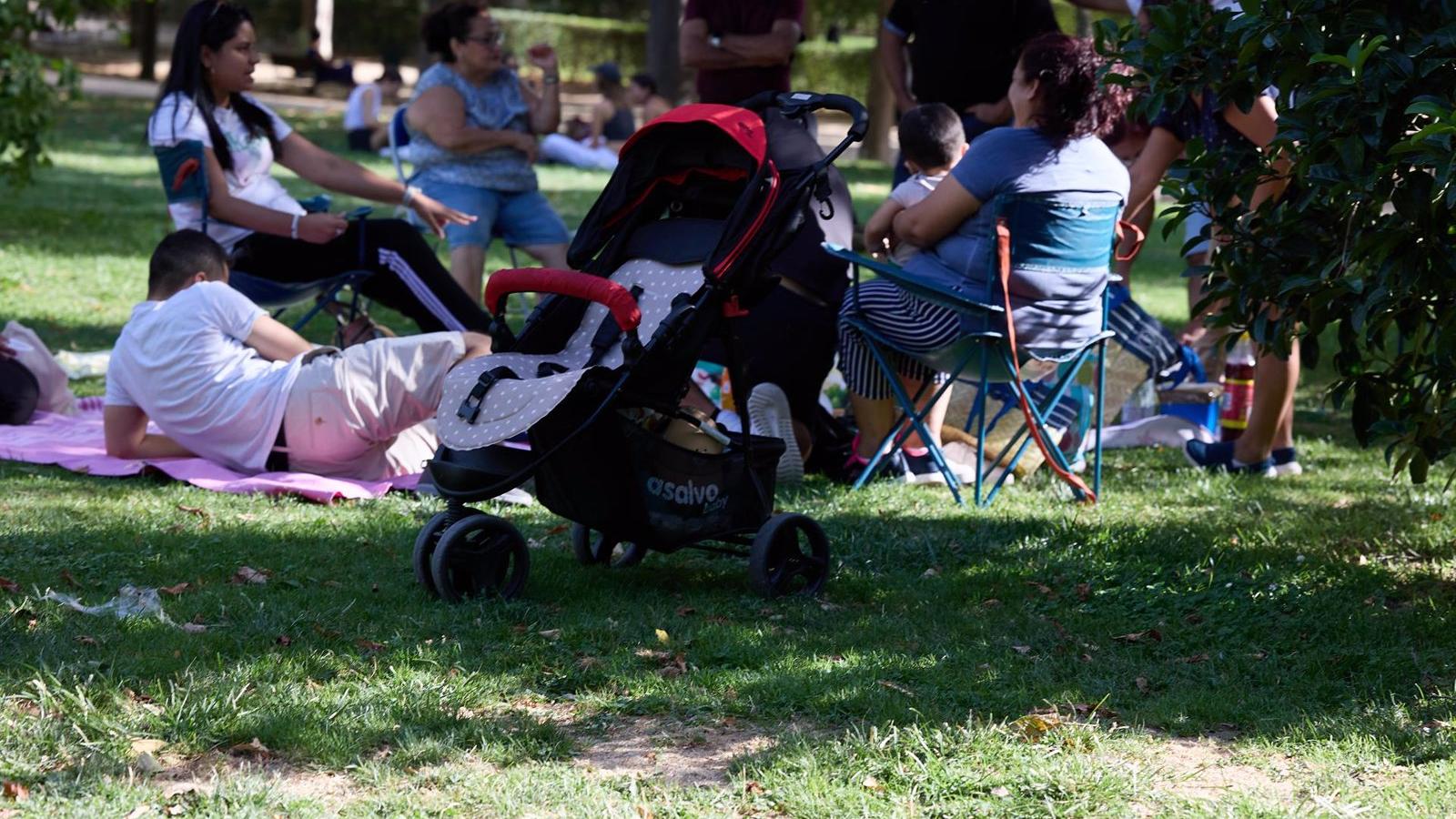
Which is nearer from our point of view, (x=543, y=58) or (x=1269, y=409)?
(x=1269, y=409)

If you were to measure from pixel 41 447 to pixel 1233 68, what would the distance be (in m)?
4.34

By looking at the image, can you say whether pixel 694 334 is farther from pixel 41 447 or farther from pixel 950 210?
pixel 41 447

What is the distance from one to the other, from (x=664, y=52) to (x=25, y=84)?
440 inches

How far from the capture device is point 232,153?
7078mm

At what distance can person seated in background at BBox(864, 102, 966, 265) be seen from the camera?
614 cm

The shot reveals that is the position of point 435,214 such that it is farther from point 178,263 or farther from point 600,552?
point 600,552

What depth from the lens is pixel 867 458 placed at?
626cm

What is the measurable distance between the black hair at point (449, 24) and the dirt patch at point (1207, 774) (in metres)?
5.52

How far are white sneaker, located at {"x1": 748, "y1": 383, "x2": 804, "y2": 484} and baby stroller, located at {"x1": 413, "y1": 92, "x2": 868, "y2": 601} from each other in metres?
0.92

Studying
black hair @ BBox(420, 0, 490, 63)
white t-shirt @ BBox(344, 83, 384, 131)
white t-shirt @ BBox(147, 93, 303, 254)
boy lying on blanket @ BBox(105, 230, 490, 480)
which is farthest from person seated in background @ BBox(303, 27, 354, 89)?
boy lying on blanket @ BBox(105, 230, 490, 480)

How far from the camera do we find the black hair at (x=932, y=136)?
6.24 metres

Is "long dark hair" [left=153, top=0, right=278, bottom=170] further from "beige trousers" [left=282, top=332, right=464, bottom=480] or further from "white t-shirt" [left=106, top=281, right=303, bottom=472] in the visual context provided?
"beige trousers" [left=282, top=332, right=464, bottom=480]

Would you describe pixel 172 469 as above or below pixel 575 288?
below

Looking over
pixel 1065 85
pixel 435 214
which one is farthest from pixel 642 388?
pixel 435 214
